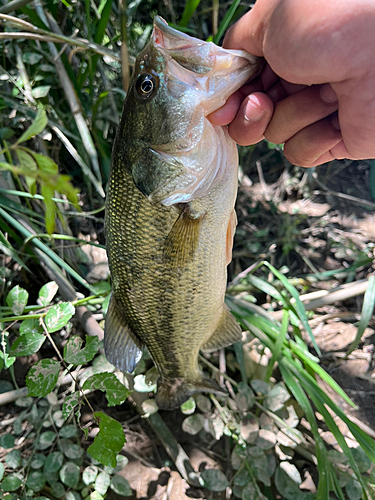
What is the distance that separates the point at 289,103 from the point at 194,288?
68 cm

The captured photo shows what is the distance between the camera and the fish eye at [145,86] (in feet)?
3.12

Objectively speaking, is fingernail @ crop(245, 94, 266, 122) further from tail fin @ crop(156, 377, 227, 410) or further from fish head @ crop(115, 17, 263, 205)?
tail fin @ crop(156, 377, 227, 410)

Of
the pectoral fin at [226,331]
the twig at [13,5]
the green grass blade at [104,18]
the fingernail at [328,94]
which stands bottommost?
the pectoral fin at [226,331]

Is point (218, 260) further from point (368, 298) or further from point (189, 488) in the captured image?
point (189, 488)

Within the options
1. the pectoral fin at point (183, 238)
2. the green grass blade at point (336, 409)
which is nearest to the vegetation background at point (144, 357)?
the green grass blade at point (336, 409)

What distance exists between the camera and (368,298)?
1821 mm

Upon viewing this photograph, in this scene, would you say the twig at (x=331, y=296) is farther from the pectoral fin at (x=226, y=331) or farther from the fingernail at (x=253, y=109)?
the fingernail at (x=253, y=109)

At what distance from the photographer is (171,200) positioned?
39.9 inches

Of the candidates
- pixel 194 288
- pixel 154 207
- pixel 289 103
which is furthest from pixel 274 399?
pixel 289 103

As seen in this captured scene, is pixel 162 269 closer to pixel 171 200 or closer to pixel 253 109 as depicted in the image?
pixel 171 200

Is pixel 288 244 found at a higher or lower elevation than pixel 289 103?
lower

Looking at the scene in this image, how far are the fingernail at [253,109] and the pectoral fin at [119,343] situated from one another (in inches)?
30.6

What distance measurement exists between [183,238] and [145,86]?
47 cm

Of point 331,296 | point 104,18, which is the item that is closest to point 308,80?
point 104,18
